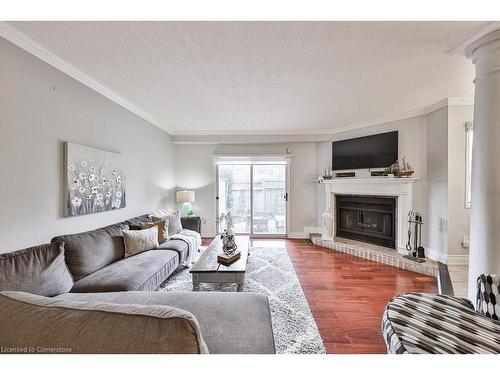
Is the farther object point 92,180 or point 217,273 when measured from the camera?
point 92,180

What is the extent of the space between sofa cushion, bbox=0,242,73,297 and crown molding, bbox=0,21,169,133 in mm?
1703

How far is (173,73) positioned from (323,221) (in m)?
3.96

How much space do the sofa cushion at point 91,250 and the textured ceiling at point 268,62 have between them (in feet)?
5.86

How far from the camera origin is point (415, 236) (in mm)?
3646

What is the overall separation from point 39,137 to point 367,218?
198 inches

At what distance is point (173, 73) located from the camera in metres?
2.41

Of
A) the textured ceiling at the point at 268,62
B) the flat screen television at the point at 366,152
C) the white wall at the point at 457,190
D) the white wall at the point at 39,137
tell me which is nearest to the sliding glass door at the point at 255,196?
the flat screen television at the point at 366,152

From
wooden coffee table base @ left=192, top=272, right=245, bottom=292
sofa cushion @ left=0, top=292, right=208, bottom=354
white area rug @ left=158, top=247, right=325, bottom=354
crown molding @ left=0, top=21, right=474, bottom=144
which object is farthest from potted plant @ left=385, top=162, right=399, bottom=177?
sofa cushion @ left=0, top=292, right=208, bottom=354

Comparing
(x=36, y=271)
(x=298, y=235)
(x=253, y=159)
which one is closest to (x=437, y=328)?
(x=36, y=271)

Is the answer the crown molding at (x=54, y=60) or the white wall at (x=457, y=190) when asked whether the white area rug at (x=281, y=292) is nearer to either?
the white wall at (x=457, y=190)

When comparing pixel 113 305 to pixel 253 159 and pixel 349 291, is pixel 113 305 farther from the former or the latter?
pixel 253 159

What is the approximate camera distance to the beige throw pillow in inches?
107

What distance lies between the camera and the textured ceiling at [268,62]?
68.0 inches
